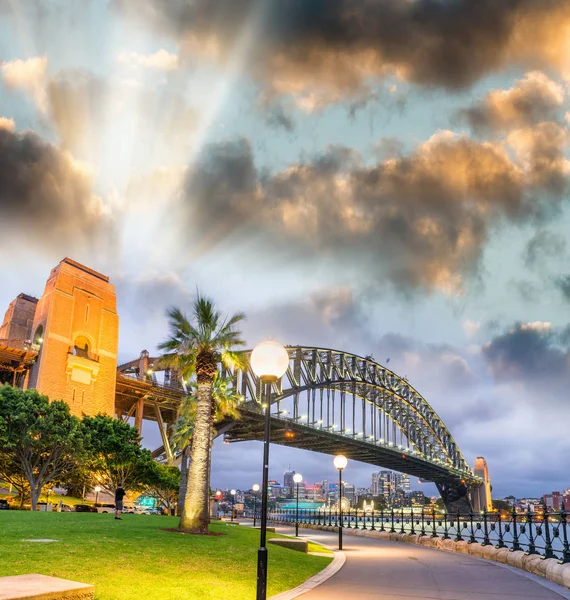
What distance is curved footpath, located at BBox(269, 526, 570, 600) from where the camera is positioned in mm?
12055

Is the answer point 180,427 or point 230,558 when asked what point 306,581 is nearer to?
point 230,558

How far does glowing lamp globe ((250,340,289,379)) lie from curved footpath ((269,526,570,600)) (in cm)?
485

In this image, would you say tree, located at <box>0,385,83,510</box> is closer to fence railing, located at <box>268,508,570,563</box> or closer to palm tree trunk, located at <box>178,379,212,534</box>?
fence railing, located at <box>268,508,570,563</box>

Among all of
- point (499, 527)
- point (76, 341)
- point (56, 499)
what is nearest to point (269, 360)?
point (499, 527)

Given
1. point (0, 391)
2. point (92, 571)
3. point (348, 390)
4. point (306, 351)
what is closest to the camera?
point (92, 571)

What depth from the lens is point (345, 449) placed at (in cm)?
10869

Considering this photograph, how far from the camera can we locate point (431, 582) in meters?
14.3

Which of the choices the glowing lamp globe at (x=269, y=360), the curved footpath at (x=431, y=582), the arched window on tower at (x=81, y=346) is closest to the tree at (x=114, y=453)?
the arched window on tower at (x=81, y=346)

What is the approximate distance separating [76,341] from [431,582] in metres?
53.5

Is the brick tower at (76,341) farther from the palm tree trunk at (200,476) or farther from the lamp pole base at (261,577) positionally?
the lamp pole base at (261,577)

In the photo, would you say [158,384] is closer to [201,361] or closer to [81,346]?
[81,346]

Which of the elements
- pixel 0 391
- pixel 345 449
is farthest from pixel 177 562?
pixel 345 449

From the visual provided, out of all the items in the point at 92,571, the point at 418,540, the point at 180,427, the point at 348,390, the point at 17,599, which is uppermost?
the point at 348,390

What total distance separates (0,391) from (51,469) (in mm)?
7703
